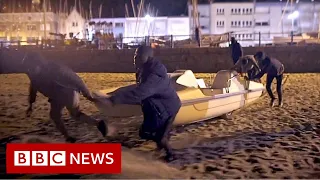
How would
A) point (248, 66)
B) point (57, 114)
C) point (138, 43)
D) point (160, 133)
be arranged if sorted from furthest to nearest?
1. point (138, 43)
2. point (248, 66)
3. point (57, 114)
4. point (160, 133)

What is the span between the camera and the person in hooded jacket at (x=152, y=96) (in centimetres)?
571

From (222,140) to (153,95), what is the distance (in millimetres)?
2850

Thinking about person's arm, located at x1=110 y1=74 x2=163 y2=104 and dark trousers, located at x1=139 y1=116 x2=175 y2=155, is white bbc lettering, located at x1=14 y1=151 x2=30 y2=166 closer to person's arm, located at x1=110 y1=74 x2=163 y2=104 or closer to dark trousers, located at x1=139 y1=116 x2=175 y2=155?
person's arm, located at x1=110 y1=74 x2=163 y2=104

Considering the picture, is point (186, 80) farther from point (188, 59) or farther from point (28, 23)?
point (28, 23)

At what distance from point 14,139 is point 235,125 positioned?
475 cm

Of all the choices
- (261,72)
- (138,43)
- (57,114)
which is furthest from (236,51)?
(138,43)

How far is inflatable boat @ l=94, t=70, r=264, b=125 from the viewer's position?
8656 millimetres

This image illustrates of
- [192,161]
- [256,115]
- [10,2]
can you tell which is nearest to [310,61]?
[256,115]

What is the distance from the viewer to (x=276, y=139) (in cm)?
833

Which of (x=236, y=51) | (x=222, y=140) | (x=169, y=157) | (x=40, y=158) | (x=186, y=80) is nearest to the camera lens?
(x=40, y=158)

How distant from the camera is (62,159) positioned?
564 centimetres

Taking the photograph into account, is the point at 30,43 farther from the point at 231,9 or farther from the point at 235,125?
the point at 231,9

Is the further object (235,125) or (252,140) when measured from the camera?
(235,125)

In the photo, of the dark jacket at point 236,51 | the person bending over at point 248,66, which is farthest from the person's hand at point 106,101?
the dark jacket at point 236,51
